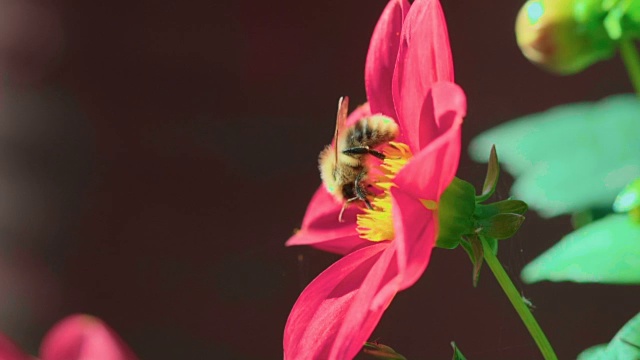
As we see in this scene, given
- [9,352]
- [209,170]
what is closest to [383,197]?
[209,170]

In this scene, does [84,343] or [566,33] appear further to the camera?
[84,343]

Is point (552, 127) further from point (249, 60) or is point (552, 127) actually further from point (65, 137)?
point (65, 137)

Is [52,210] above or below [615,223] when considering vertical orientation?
below

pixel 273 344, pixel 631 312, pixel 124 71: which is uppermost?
pixel 124 71

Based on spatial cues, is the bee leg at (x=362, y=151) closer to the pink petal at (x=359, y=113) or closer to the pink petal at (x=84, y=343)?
the pink petal at (x=359, y=113)

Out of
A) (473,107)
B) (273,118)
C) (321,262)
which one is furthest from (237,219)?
(473,107)

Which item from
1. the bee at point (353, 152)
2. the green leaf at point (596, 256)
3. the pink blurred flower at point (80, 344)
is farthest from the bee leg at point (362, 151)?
the pink blurred flower at point (80, 344)

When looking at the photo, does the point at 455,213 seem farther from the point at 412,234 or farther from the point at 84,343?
the point at 84,343
